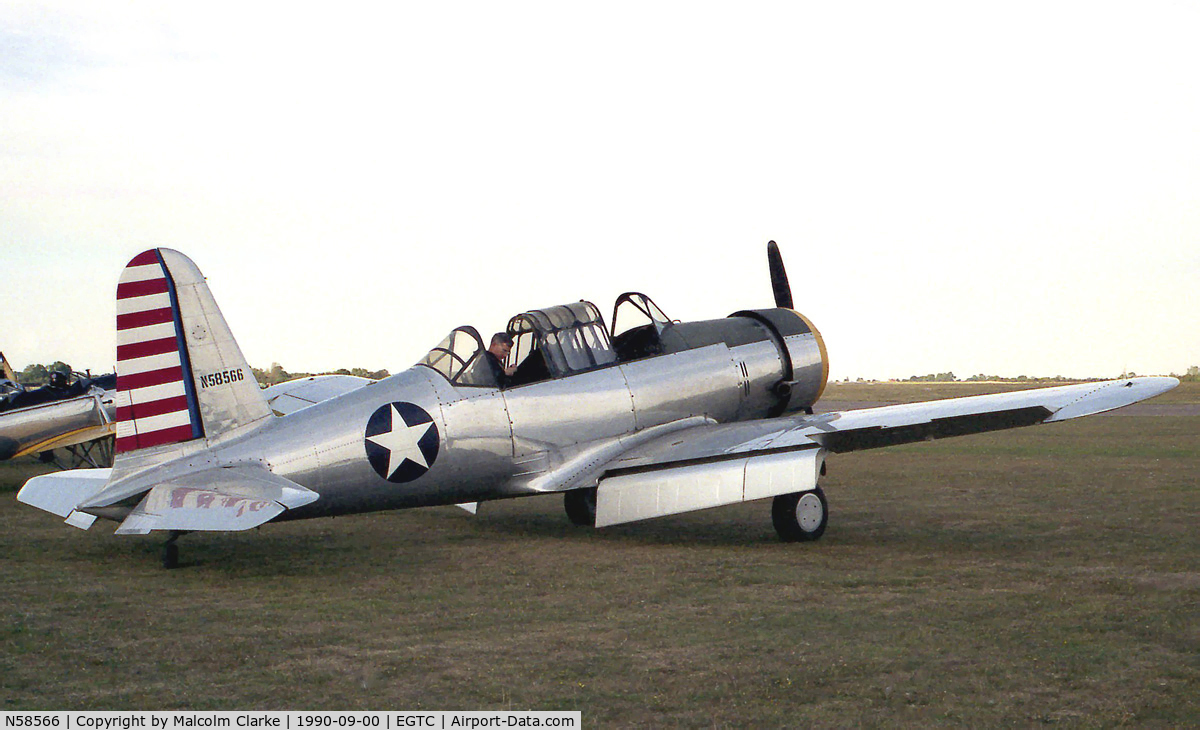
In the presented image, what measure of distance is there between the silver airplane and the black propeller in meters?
2.45

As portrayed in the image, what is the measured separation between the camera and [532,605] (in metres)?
6.51

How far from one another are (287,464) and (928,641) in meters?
4.97

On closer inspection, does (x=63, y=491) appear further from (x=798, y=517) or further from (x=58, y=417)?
(x=58, y=417)

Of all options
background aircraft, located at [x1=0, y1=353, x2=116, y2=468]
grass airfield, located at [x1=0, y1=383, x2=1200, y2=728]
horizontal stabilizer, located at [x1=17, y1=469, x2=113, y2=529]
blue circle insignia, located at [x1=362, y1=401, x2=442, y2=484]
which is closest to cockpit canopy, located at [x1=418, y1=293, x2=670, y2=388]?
blue circle insignia, located at [x1=362, y1=401, x2=442, y2=484]

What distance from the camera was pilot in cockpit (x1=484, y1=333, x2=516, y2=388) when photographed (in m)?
9.13

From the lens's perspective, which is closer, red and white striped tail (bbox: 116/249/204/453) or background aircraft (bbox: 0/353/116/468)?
red and white striped tail (bbox: 116/249/204/453)

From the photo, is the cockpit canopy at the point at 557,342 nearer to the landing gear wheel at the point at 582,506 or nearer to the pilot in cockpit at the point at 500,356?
the pilot in cockpit at the point at 500,356

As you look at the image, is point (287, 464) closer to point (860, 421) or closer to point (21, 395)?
point (860, 421)

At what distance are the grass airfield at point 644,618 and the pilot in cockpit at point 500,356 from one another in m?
1.58

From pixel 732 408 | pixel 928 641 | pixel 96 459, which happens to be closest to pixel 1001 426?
pixel 732 408

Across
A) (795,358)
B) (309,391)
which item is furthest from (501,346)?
(309,391)

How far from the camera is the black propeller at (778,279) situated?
13375 millimetres

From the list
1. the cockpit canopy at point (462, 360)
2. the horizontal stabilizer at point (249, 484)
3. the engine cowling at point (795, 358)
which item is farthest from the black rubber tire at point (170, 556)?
the engine cowling at point (795, 358)
